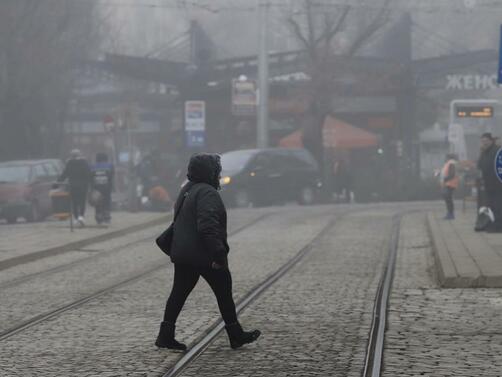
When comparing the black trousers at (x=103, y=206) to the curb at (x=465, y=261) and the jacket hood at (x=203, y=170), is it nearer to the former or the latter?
the curb at (x=465, y=261)

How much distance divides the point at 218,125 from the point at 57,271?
37.2 metres

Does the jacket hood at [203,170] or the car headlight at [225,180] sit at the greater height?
the jacket hood at [203,170]

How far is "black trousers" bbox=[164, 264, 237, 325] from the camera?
906cm

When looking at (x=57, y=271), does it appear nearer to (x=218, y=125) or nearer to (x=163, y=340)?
(x=163, y=340)

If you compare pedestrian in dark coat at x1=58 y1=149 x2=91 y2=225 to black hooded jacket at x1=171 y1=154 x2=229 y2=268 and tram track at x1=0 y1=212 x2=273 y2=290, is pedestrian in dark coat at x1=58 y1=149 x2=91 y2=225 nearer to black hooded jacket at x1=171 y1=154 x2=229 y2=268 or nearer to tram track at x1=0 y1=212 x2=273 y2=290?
tram track at x1=0 y1=212 x2=273 y2=290

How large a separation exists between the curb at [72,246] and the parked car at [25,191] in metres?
4.03

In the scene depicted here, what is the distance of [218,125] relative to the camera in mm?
53781

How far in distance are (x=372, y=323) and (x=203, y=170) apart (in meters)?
→ 2.44

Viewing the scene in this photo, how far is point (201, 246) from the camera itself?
891 centimetres

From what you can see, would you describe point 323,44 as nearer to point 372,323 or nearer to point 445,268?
point 445,268

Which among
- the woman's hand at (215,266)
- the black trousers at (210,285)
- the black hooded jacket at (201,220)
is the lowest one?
the black trousers at (210,285)

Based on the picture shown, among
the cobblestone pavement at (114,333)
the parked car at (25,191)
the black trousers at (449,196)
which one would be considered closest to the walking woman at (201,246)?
the cobblestone pavement at (114,333)

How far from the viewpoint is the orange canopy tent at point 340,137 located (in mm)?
47156

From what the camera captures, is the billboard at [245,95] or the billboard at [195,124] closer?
the billboard at [195,124]
